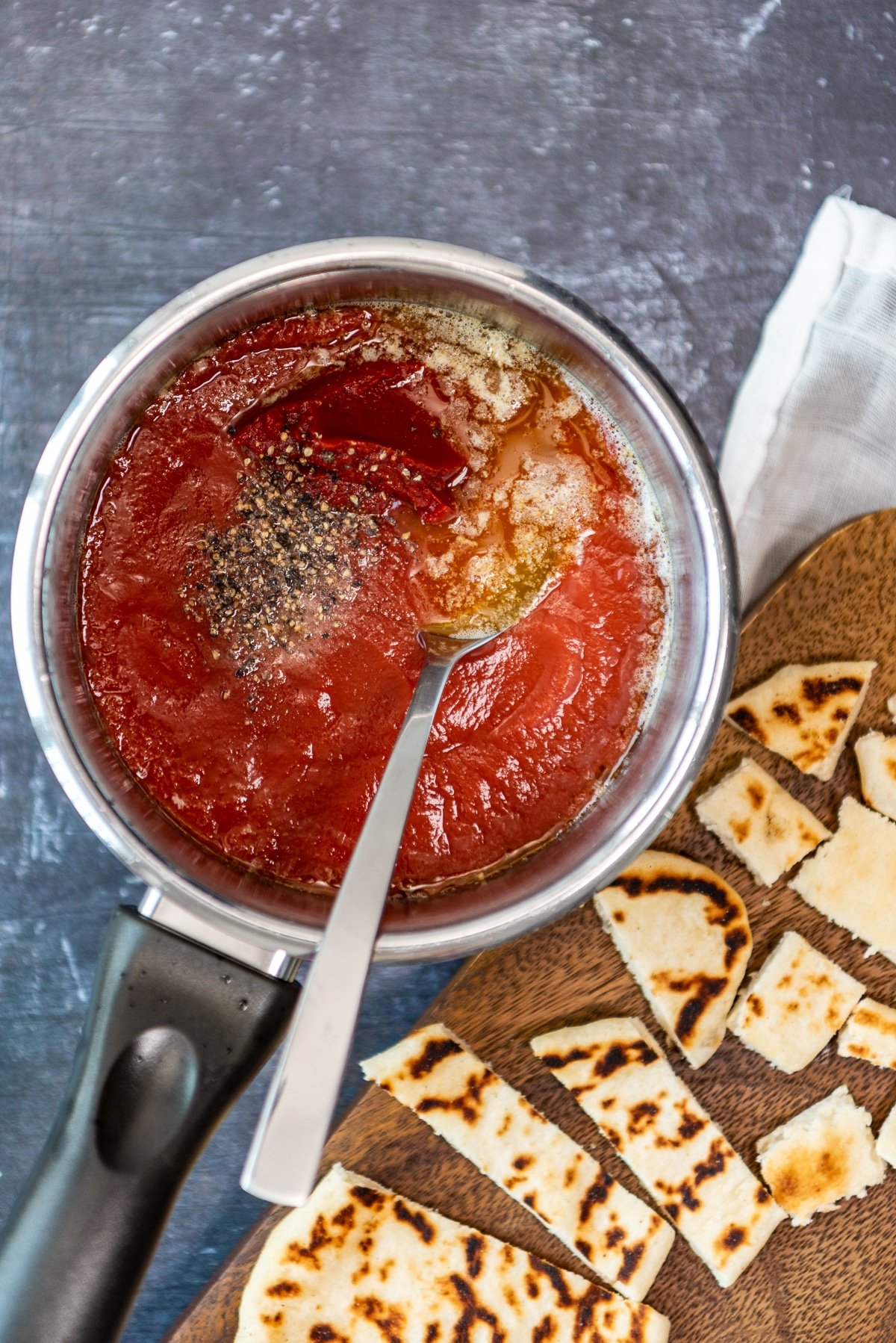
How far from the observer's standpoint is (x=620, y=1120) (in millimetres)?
1978

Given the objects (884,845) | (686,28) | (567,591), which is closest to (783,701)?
(884,845)

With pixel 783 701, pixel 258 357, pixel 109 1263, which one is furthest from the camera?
pixel 783 701

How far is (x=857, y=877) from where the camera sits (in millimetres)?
1986

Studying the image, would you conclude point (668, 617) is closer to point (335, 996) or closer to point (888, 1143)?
point (335, 996)

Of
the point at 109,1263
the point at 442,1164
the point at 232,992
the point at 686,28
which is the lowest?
the point at 442,1164

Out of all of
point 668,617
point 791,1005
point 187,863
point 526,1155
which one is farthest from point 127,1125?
point 791,1005

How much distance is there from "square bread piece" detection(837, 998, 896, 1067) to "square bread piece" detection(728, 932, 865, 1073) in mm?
32

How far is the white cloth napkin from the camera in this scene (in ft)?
6.71

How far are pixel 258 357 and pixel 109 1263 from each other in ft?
3.87

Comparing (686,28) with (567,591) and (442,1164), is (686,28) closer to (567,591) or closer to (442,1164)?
(567,591)

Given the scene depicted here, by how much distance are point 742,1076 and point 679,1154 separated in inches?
7.2

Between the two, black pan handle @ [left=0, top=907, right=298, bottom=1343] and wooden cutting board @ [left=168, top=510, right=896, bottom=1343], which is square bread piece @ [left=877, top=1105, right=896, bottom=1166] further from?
black pan handle @ [left=0, top=907, right=298, bottom=1343]

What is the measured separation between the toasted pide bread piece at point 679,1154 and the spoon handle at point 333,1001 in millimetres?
834

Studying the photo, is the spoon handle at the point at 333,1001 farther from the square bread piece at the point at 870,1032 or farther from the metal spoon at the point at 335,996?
the square bread piece at the point at 870,1032
